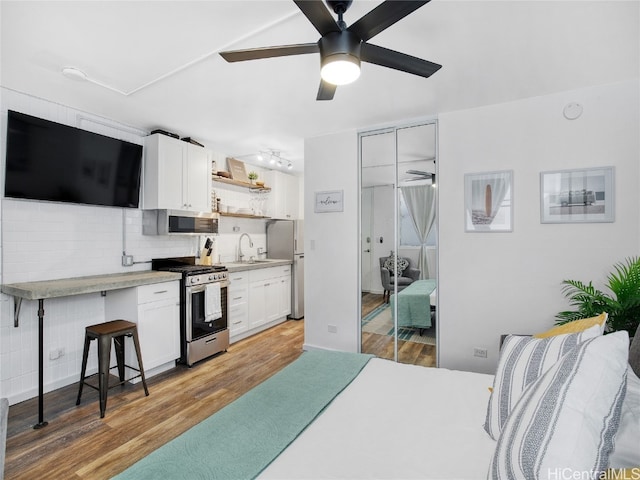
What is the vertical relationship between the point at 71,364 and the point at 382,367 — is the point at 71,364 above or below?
below

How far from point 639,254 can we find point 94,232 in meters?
4.82

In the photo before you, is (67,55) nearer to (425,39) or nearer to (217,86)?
(217,86)

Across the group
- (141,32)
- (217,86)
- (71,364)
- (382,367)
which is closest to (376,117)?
(217,86)

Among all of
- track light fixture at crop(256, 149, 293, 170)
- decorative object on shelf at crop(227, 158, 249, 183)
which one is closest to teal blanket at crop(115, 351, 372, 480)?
track light fixture at crop(256, 149, 293, 170)

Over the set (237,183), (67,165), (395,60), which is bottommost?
(67,165)

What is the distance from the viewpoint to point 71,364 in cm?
303

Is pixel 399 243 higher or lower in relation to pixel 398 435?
higher

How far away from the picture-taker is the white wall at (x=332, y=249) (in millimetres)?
3654

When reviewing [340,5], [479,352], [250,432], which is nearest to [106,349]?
Answer: [250,432]

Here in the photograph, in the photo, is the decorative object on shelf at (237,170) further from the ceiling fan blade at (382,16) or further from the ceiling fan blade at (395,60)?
the ceiling fan blade at (382,16)

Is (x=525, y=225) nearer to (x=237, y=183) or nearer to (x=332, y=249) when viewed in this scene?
(x=332, y=249)

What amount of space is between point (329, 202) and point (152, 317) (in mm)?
2228

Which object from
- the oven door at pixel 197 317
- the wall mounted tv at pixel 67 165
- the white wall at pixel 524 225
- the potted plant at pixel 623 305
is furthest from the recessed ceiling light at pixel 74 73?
the potted plant at pixel 623 305

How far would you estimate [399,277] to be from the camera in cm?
345
